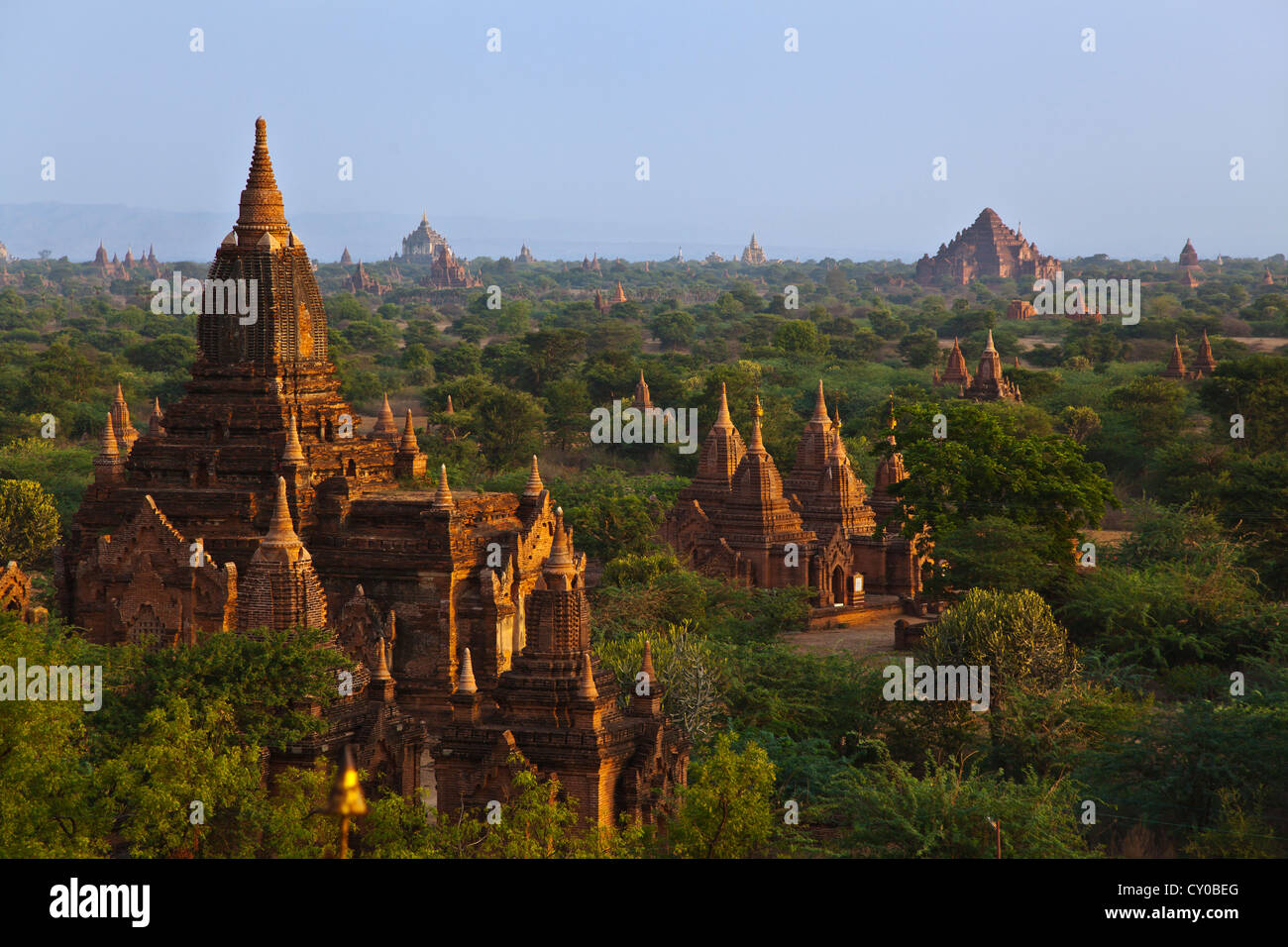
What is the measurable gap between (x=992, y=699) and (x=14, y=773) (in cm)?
1759

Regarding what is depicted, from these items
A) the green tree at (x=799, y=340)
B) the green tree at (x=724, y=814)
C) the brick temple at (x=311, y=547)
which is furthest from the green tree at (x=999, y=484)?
the green tree at (x=799, y=340)

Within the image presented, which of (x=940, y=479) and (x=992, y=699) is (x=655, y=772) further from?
(x=940, y=479)

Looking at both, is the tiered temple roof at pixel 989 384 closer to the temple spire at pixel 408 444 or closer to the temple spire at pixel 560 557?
the temple spire at pixel 408 444

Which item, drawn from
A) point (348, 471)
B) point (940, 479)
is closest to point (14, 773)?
point (348, 471)

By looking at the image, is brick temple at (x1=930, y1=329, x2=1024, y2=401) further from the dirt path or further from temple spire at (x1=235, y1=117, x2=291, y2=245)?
temple spire at (x1=235, y1=117, x2=291, y2=245)

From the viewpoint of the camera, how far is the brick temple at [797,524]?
4903 centimetres

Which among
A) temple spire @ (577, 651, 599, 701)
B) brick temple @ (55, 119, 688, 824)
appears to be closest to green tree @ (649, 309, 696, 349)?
brick temple @ (55, 119, 688, 824)

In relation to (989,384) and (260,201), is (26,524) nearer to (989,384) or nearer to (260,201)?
(260,201)

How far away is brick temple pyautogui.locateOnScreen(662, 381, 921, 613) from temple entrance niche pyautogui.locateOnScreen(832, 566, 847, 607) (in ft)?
0.09

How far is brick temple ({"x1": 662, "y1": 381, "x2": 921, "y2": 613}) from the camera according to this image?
49.0 metres

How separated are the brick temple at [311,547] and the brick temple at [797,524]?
11901 mm

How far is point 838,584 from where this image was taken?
164 ft

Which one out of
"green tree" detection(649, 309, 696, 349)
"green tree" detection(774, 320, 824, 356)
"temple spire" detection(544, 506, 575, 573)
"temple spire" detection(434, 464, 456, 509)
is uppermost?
"green tree" detection(649, 309, 696, 349)

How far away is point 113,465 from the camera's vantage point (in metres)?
38.4
